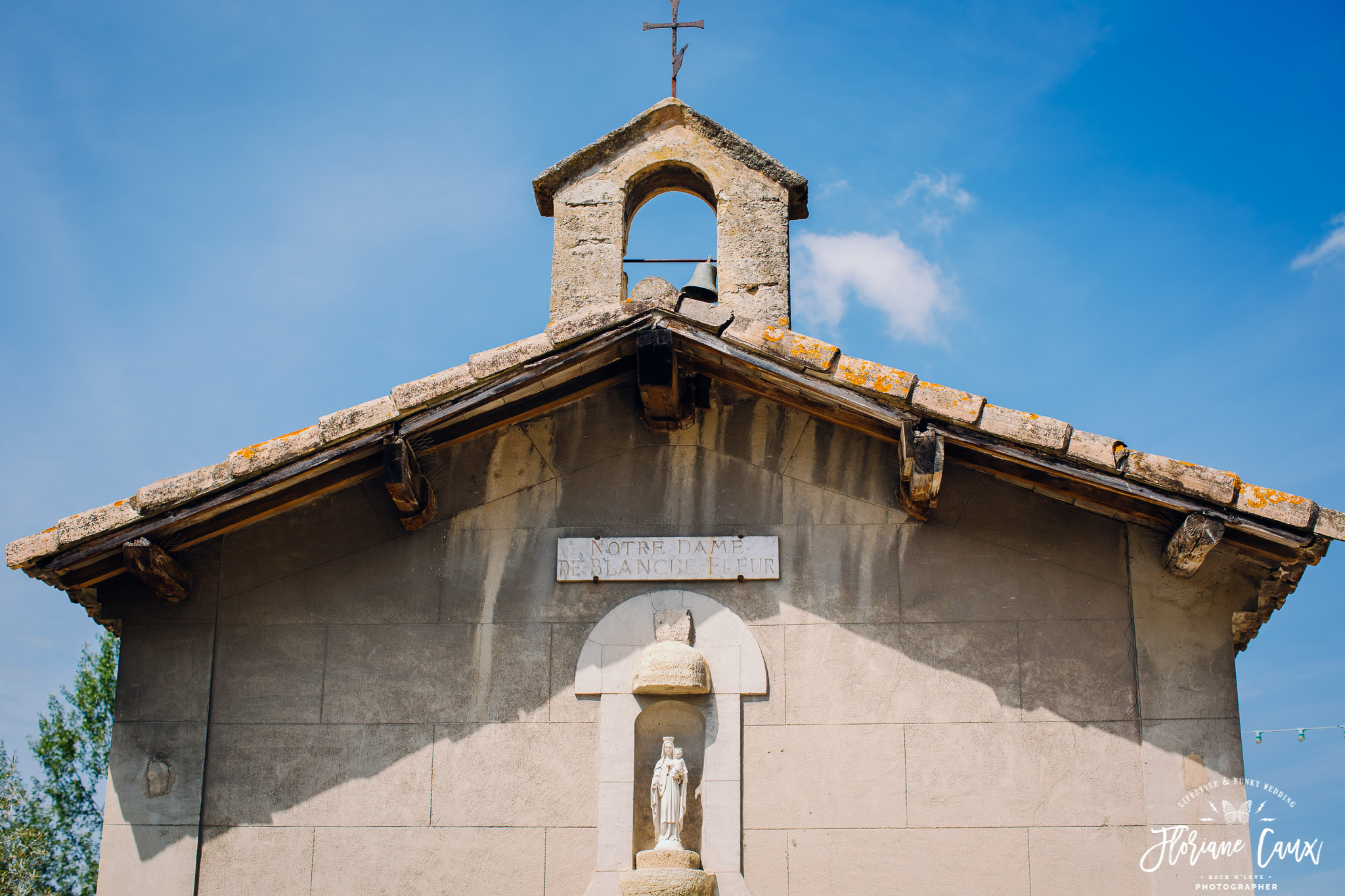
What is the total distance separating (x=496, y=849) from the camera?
6652 mm

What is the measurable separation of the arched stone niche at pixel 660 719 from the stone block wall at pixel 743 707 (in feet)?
0.24

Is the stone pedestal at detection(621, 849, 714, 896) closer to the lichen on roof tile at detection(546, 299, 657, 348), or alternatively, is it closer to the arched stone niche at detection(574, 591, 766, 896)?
the arched stone niche at detection(574, 591, 766, 896)

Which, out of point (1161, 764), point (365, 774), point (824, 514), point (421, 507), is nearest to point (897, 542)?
point (824, 514)

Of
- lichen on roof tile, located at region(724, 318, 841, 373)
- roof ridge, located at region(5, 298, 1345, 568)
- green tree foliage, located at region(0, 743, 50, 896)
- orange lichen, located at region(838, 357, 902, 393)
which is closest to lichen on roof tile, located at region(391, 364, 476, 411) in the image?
roof ridge, located at region(5, 298, 1345, 568)

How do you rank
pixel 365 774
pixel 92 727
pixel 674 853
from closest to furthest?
pixel 674 853 < pixel 365 774 < pixel 92 727

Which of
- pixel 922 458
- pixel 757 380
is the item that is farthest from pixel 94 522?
pixel 922 458

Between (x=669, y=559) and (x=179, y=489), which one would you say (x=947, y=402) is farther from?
(x=179, y=489)

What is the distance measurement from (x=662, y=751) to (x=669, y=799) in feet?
1.09

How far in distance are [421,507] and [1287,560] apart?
4.88 meters

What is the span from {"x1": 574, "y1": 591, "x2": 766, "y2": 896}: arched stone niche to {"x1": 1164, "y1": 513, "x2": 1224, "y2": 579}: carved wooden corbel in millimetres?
2371

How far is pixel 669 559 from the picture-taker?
719 centimetres

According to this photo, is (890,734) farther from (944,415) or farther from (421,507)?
(421,507)

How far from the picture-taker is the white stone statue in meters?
6.53

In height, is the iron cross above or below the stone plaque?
above
